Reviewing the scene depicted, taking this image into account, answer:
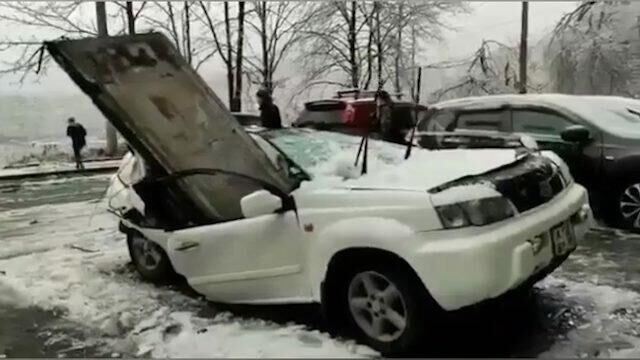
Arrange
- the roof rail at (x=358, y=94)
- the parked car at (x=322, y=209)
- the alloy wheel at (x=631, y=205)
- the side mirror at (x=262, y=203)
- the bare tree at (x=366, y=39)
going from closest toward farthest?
1. the parked car at (x=322, y=209)
2. the side mirror at (x=262, y=203)
3. the alloy wheel at (x=631, y=205)
4. the roof rail at (x=358, y=94)
5. the bare tree at (x=366, y=39)

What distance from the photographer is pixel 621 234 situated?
235 inches

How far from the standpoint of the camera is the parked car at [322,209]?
3.07 m

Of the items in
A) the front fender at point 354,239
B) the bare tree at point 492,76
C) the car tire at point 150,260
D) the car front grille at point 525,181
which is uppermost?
the bare tree at point 492,76

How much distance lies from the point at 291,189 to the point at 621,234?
366 centimetres

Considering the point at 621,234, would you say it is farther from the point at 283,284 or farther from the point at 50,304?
the point at 50,304

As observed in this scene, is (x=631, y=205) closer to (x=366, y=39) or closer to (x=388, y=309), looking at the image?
(x=388, y=309)

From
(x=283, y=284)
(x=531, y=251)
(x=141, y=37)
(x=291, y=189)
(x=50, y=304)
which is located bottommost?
(x=50, y=304)

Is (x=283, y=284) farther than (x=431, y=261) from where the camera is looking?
Yes

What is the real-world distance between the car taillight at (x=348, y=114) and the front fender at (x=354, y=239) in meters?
5.06

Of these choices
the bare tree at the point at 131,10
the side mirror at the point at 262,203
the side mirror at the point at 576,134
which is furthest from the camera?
the bare tree at the point at 131,10

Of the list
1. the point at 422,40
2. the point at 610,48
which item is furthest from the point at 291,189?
the point at 610,48

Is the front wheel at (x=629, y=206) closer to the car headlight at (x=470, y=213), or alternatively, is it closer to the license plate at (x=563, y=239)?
the license plate at (x=563, y=239)

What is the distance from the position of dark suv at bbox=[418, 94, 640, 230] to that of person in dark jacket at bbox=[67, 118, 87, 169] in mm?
6434

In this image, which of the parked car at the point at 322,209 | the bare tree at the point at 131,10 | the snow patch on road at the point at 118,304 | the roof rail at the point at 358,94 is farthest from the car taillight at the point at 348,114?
the bare tree at the point at 131,10
